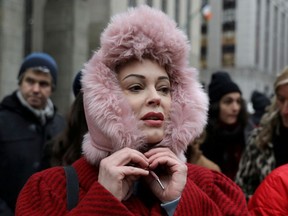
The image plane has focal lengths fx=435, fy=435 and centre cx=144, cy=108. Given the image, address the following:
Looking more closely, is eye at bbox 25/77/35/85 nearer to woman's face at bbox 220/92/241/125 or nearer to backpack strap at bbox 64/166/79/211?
woman's face at bbox 220/92/241/125

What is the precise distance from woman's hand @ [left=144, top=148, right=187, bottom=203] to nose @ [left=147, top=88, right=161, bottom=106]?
22 cm

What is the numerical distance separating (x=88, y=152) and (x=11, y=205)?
2185 mm

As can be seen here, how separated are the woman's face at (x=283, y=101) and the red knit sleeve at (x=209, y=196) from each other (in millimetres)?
1840

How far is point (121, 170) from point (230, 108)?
3.53m

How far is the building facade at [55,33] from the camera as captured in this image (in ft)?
48.3

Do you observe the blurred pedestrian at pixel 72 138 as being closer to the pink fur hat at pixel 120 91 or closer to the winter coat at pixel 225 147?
the pink fur hat at pixel 120 91

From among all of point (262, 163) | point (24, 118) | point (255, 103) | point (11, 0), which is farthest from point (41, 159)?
point (11, 0)

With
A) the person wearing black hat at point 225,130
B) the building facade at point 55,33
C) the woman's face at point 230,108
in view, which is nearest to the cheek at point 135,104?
the person wearing black hat at point 225,130

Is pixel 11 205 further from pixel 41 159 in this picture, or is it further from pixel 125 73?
pixel 125 73

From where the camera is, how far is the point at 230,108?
5.23 metres

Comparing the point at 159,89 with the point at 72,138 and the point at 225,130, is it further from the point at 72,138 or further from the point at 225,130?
the point at 225,130

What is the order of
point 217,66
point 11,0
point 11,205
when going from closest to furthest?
1. point 11,205
2. point 11,0
3. point 217,66

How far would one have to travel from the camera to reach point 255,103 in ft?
28.7

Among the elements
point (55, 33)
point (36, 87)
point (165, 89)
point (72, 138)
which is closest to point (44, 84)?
point (36, 87)
